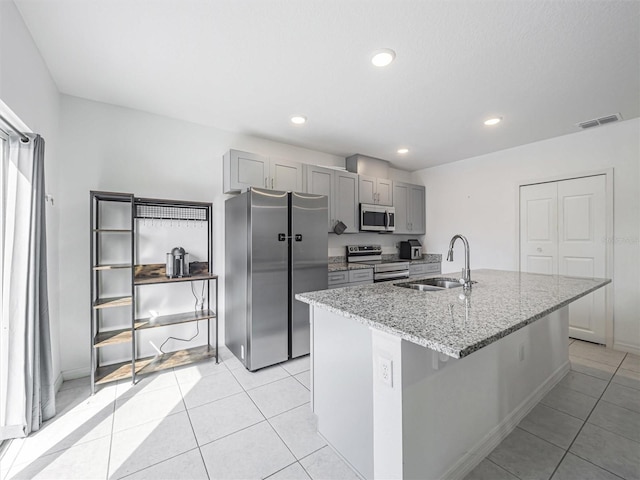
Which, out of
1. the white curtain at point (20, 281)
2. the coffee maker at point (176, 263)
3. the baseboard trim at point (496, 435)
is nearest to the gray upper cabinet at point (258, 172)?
the coffee maker at point (176, 263)

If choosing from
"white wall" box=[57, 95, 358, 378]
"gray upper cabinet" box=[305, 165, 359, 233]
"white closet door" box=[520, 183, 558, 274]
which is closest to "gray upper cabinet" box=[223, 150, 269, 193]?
"white wall" box=[57, 95, 358, 378]

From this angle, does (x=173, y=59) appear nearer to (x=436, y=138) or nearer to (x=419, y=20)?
(x=419, y=20)

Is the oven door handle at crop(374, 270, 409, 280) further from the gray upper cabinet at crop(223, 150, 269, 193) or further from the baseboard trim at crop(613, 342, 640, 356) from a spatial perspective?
the baseboard trim at crop(613, 342, 640, 356)

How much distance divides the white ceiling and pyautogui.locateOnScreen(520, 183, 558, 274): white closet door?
995 millimetres

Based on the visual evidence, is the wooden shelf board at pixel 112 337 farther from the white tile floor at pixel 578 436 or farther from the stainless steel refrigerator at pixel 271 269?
the white tile floor at pixel 578 436

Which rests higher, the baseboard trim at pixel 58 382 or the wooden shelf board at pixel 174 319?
the wooden shelf board at pixel 174 319

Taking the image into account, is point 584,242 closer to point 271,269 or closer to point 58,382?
point 271,269

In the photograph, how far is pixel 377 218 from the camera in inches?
168

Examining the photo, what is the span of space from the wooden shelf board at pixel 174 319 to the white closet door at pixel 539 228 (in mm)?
4074

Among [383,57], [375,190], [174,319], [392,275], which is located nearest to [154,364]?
[174,319]

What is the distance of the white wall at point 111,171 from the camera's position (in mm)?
2510

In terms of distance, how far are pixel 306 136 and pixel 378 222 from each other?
166 centimetres

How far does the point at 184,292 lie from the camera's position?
305 centimetres

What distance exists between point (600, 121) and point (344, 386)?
3852 millimetres
